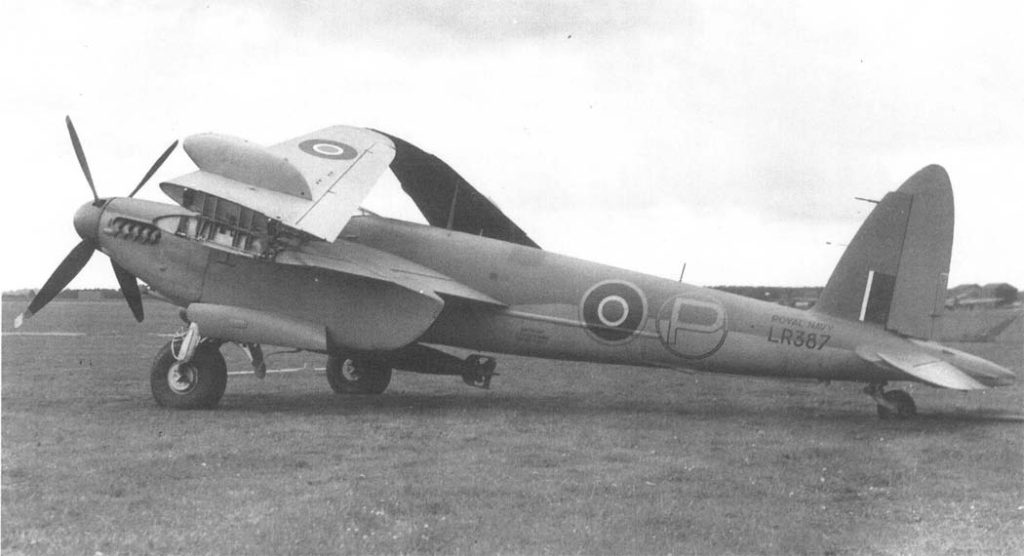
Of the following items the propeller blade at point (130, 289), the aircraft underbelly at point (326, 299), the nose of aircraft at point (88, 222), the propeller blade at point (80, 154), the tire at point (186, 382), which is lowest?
the tire at point (186, 382)

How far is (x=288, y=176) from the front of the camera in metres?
8.23

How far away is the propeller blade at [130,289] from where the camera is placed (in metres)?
9.80

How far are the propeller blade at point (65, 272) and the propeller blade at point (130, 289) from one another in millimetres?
369

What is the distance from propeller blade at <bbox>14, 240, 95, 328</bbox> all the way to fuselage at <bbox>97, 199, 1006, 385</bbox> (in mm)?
353

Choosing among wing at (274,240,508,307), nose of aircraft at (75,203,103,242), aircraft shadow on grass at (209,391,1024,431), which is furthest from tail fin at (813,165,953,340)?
nose of aircraft at (75,203,103,242)

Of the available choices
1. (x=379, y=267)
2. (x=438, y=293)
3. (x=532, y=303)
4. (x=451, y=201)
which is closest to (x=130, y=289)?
(x=379, y=267)

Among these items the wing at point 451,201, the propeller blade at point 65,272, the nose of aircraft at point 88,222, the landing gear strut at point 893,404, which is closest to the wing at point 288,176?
the wing at point 451,201

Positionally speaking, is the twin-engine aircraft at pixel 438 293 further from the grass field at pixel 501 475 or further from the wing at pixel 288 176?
the grass field at pixel 501 475

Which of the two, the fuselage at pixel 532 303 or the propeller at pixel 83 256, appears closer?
the fuselage at pixel 532 303

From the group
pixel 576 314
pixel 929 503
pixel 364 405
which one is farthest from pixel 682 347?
pixel 929 503

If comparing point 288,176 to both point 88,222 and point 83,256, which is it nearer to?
point 88,222

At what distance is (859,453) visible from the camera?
7.05 metres

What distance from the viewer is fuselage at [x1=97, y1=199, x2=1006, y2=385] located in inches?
363

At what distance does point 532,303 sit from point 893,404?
12.7 feet
